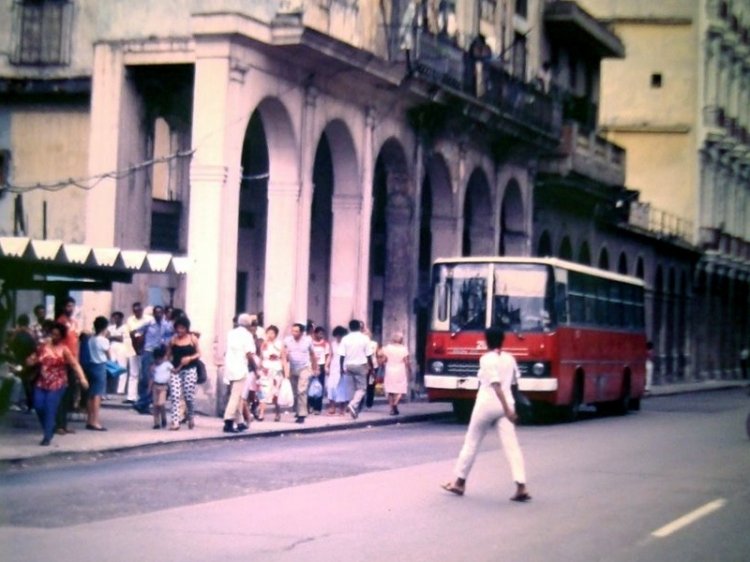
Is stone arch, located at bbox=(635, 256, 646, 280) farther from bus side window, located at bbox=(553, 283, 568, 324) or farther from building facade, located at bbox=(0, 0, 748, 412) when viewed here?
bus side window, located at bbox=(553, 283, 568, 324)

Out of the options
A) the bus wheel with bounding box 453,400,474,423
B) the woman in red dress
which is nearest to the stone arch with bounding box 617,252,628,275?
the bus wheel with bounding box 453,400,474,423

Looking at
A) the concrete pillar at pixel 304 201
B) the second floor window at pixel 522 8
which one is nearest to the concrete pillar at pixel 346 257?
the concrete pillar at pixel 304 201

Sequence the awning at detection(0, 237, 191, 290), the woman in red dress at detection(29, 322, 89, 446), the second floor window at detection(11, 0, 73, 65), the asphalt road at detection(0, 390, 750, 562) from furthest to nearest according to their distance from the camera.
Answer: the second floor window at detection(11, 0, 73, 65), the awning at detection(0, 237, 191, 290), the woman in red dress at detection(29, 322, 89, 446), the asphalt road at detection(0, 390, 750, 562)

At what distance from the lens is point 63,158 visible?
30.2 m

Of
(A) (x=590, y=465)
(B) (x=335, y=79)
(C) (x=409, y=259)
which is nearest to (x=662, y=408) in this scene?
(C) (x=409, y=259)

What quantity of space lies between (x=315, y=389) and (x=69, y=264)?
8.29 meters

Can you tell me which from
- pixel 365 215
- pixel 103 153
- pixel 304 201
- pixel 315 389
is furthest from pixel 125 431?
pixel 365 215

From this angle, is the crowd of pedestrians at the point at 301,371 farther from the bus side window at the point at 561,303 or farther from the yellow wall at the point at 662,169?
the yellow wall at the point at 662,169

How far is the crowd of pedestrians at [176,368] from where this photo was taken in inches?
822

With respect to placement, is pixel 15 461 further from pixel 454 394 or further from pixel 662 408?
pixel 662 408

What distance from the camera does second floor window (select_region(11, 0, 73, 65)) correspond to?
29609mm

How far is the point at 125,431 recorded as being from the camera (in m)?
22.6

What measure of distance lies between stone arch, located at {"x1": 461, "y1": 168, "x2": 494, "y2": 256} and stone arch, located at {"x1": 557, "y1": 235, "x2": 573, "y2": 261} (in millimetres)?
8761

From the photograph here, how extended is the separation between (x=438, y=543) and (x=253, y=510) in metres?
2.40
